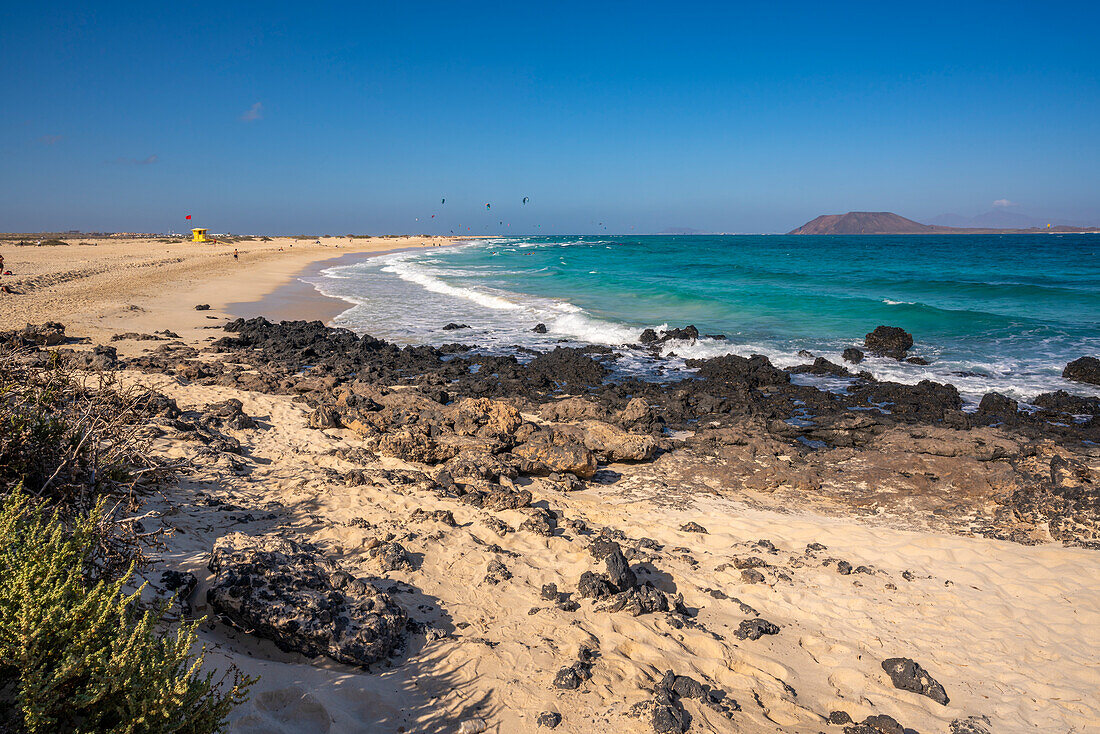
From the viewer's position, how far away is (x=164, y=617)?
3.43 m

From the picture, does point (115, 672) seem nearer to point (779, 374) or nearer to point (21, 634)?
point (21, 634)

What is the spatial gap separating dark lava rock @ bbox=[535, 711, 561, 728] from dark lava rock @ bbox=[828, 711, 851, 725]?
1.78 meters

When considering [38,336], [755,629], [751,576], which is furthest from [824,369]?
[38,336]

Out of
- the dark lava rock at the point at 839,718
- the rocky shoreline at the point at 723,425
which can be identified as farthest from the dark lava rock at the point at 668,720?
the rocky shoreline at the point at 723,425

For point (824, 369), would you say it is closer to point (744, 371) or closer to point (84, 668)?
point (744, 371)

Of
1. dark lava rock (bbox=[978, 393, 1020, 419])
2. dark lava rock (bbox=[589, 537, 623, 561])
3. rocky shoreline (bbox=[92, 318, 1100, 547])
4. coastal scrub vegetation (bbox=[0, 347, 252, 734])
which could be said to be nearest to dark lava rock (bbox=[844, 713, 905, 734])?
dark lava rock (bbox=[589, 537, 623, 561])

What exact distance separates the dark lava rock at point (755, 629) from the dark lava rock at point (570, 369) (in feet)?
25.3

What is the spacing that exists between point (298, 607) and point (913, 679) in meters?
4.24

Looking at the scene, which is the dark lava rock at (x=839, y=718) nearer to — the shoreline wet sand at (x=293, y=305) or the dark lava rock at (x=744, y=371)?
the dark lava rock at (x=744, y=371)

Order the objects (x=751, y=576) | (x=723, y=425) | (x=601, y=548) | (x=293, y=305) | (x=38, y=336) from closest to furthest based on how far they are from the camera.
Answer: (x=751, y=576)
(x=601, y=548)
(x=723, y=425)
(x=38, y=336)
(x=293, y=305)

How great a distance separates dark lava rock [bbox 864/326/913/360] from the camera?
15.3m

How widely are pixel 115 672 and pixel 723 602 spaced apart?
420cm

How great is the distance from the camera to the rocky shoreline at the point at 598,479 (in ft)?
12.5

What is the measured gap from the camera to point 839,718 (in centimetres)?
370
